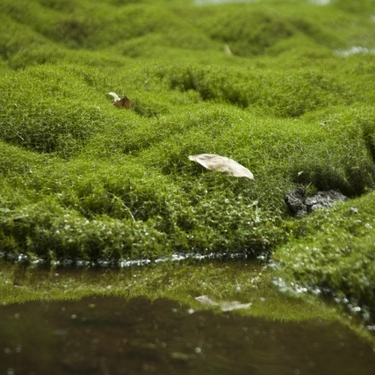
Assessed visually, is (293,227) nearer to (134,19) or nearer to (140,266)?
(140,266)

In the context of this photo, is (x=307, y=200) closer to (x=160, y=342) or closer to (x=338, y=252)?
(x=338, y=252)

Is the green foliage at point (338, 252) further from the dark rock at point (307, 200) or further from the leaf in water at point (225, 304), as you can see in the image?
the leaf in water at point (225, 304)

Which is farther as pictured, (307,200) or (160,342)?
(307,200)

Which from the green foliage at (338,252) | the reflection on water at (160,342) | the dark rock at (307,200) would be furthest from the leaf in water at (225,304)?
the dark rock at (307,200)

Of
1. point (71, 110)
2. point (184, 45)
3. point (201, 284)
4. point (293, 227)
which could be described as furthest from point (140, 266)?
point (184, 45)

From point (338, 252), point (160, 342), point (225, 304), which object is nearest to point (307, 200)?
point (338, 252)

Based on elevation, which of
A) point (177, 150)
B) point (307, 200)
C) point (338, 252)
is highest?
point (338, 252)

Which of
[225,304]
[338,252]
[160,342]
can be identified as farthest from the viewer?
[338,252]
